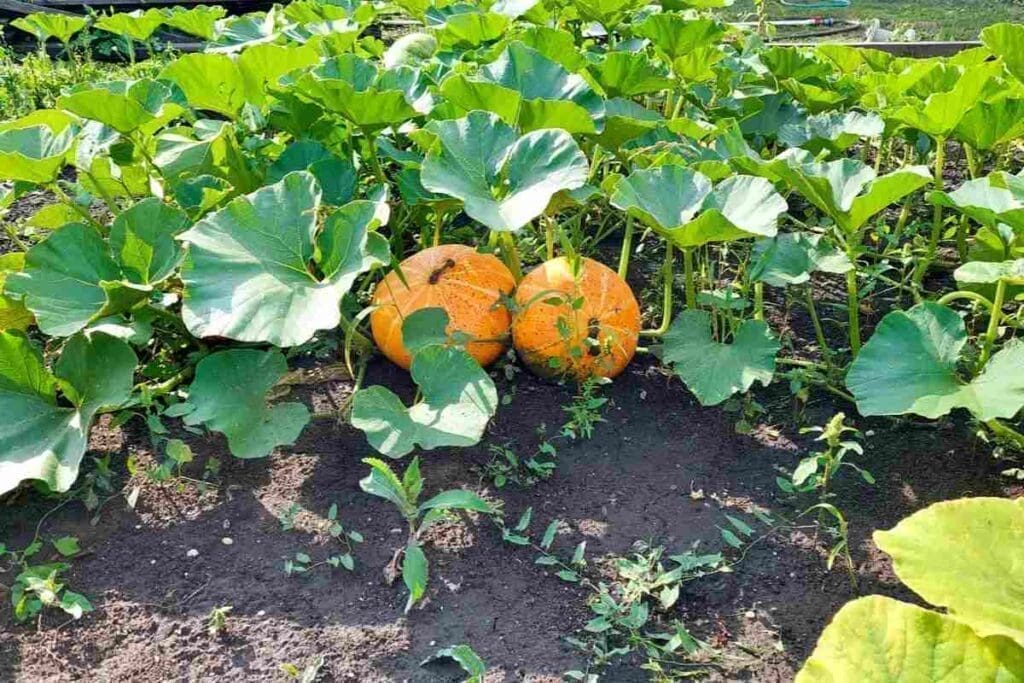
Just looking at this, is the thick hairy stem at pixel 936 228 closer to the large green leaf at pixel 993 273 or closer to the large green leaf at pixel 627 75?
the large green leaf at pixel 993 273

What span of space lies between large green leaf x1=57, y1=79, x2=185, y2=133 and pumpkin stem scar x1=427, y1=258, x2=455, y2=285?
2.75 feet

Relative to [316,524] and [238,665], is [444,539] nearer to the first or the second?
[316,524]

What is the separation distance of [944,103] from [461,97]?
4.23 feet

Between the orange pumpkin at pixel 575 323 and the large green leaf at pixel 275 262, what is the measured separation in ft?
1.68

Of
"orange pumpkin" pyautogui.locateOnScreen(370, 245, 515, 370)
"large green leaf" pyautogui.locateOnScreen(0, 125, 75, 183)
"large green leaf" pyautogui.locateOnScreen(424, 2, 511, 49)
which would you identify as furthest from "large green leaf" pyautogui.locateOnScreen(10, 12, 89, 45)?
"orange pumpkin" pyautogui.locateOnScreen(370, 245, 515, 370)

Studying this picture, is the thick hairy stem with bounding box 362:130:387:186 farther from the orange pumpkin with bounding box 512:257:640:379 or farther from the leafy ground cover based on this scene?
the orange pumpkin with bounding box 512:257:640:379

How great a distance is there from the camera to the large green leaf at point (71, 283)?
212cm

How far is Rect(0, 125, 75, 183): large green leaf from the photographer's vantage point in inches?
88.0

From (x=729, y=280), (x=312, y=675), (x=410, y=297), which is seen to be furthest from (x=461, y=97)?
(x=312, y=675)

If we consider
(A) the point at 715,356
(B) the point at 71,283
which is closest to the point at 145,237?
(B) the point at 71,283

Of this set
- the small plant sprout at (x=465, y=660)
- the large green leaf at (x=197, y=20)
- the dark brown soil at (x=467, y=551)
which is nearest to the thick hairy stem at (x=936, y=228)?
the dark brown soil at (x=467, y=551)

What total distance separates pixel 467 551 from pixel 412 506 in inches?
6.6

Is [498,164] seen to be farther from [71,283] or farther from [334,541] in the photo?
[71,283]

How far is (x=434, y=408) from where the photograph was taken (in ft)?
6.79
